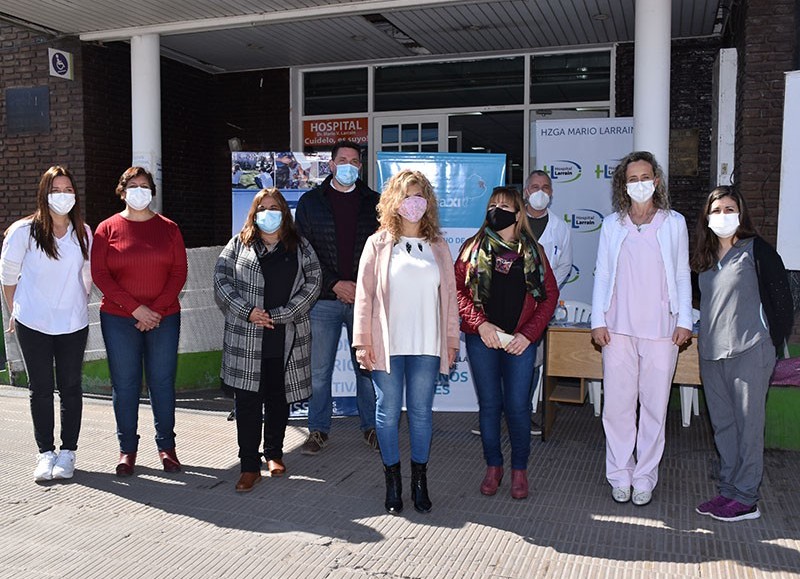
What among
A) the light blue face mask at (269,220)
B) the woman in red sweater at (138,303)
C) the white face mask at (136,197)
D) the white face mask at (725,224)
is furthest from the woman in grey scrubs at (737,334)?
the white face mask at (136,197)

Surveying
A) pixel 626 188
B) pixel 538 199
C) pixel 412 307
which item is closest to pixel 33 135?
pixel 538 199

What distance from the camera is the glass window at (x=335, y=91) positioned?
11.2 m

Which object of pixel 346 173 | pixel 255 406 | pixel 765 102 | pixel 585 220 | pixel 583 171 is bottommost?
pixel 255 406

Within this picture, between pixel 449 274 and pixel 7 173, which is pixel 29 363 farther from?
pixel 7 173

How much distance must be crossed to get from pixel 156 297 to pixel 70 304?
52 centimetres

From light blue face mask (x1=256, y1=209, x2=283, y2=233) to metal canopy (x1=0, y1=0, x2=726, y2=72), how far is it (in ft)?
13.4

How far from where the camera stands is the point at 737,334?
4070mm

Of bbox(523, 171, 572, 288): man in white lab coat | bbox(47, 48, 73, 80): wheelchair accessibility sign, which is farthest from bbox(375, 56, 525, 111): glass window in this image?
bbox(523, 171, 572, 288): man in white lab coat

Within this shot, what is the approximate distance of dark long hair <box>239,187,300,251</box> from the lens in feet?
15.3

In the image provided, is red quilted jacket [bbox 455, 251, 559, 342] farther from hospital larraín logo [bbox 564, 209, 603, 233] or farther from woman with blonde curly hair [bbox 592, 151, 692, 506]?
hospital larraín logo [bbox 564, 209, 603, 233]

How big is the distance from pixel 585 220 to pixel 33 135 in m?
6.61

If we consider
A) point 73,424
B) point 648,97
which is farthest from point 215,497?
point 648,97

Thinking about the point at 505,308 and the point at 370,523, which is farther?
the point at 505,308

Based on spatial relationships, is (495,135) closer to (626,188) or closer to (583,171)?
(583,171)
